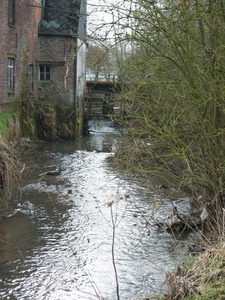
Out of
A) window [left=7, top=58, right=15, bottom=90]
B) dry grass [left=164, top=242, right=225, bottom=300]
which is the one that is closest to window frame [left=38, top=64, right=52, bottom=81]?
window [left=7, top=58, right=15, bottom=90]

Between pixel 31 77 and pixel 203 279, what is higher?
pixel 31 77

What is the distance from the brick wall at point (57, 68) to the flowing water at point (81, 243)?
35.5 ft

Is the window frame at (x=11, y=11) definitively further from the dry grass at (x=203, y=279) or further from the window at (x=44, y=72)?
the dry grass at (x=203, y=279)

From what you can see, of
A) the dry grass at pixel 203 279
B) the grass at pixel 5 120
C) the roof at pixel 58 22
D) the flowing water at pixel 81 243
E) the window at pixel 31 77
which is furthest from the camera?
the roof at pixel 58 22

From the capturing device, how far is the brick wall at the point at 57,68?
27078mm

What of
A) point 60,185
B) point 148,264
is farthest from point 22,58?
point 148,264

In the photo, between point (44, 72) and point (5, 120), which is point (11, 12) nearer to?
point (44, 72)

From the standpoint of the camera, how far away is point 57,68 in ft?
89.5

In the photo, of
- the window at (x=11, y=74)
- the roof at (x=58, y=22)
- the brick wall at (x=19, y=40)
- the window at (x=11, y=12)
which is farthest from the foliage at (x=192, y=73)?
the roof at (x=58, y=22)

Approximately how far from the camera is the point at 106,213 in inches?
493

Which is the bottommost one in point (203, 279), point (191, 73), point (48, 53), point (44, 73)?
point (203, 279)

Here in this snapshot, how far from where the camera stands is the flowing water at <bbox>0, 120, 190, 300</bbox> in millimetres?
8086

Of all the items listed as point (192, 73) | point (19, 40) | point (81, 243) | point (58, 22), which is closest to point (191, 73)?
point (192, 73)

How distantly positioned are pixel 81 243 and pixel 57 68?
18178 millimetres
